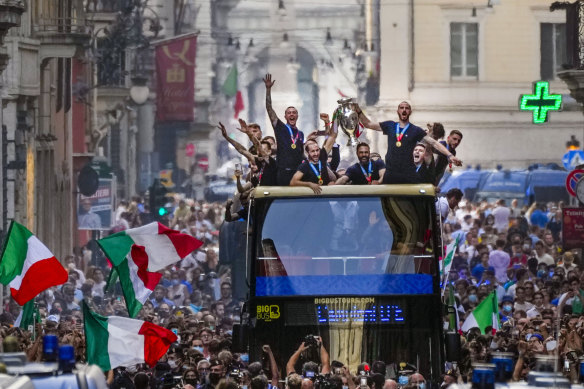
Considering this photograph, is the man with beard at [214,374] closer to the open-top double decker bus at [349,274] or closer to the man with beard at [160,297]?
the open-top double decker bus at [349,274]

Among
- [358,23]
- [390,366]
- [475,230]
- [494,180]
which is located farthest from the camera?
[358,23]

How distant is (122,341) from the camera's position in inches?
720

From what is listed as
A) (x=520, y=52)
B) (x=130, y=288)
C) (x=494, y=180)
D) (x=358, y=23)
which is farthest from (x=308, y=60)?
(x=130, y=288)

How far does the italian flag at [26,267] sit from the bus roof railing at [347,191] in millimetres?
2560

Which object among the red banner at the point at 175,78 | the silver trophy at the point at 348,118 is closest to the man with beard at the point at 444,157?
the silver trophy at the point at 348,118

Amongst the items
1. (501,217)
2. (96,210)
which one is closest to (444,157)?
(96,210)

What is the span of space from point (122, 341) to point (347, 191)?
9.68 ft

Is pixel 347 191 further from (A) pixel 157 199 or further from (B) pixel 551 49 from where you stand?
(B) pixel 551 49

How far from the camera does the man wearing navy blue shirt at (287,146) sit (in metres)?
20.3

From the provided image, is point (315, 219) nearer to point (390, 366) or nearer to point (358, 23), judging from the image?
point (390, 366)

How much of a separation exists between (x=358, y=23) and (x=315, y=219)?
146688 mm

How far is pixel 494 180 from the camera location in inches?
2151

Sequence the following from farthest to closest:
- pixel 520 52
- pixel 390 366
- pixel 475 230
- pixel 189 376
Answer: pixel 520 52 < pixel 475 230 < pixel 390 366 < pixel 189 376

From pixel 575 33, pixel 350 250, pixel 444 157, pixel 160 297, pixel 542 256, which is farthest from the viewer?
pixel 542 256
